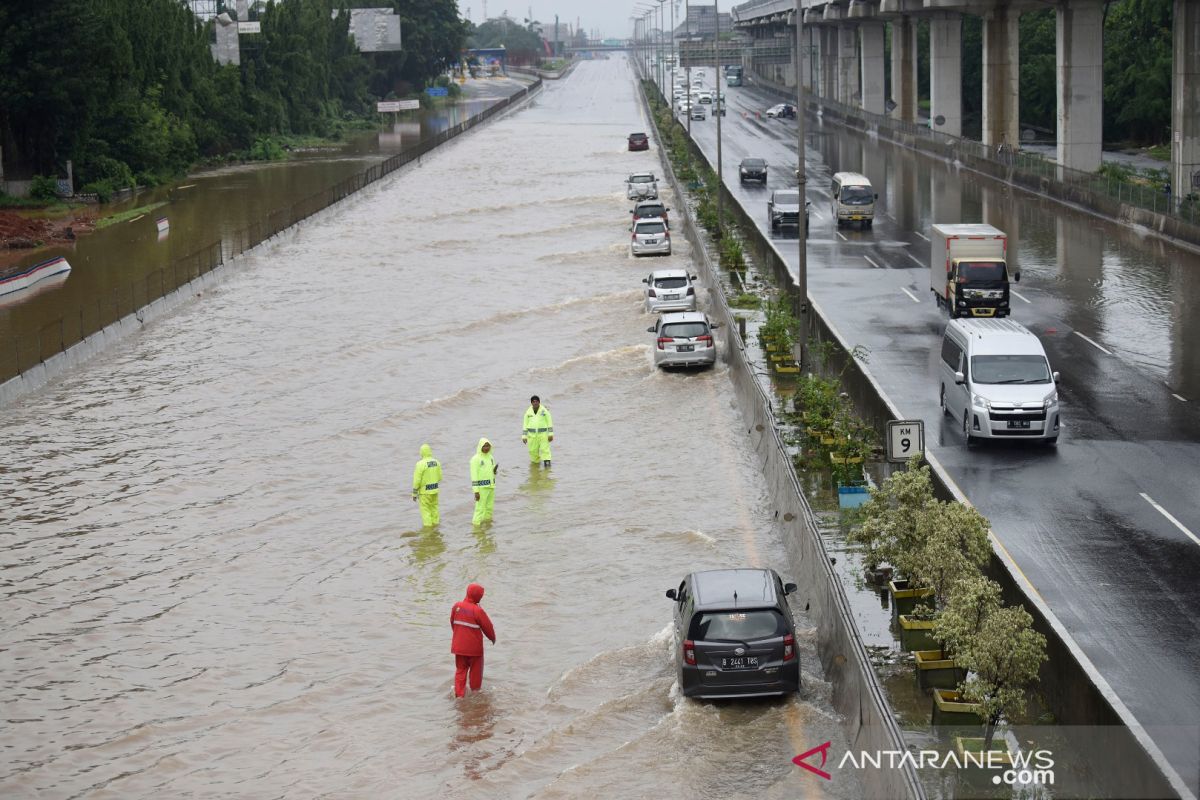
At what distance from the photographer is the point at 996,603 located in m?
16.1

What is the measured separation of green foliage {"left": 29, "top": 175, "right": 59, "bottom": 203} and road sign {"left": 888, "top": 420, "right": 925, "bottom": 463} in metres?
74.6

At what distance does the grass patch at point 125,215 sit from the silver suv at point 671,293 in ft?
144

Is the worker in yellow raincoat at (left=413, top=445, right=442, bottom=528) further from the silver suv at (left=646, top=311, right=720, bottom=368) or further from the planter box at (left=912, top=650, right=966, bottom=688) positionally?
the silver suv at (left=646, top=311, right=720, bottom=368)

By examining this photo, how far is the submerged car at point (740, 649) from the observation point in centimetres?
1700

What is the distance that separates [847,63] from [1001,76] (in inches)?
2401

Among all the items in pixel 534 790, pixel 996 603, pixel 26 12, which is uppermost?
pixel 26 12

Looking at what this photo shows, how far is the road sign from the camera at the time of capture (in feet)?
75.2

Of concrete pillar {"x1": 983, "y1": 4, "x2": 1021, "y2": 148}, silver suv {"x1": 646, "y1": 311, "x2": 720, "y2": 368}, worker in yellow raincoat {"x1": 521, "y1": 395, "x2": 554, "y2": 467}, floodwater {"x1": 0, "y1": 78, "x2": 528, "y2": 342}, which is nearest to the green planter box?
worker in yellow raincoat {"x1": 521, "y1": 395, "x2": 554, "y2": 467}

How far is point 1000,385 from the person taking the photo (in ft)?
93.1

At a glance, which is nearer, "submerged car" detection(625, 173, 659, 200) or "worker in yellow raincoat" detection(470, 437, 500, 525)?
"worker in yellow raincoat" detection(470, 437, 500, 525)

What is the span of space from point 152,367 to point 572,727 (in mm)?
28272

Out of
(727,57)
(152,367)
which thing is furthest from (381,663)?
(727,57)

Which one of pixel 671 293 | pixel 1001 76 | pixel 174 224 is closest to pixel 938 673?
pixel 671 293

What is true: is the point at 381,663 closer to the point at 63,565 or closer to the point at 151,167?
the point at 63,565
